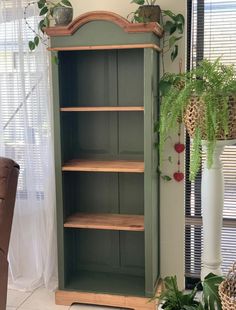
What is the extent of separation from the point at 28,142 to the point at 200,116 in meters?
1.45

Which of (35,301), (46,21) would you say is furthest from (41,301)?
(46,21)

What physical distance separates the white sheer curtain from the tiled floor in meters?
0.07

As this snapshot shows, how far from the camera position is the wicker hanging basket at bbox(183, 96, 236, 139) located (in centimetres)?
203

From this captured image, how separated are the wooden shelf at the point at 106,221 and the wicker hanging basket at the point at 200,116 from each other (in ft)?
2.96

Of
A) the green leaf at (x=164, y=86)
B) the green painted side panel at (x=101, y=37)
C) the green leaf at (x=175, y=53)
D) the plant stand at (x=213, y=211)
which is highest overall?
the green painted side panel at (x=101, y=37)

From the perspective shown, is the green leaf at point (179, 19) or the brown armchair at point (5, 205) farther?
the green leaf at point (179, 19)

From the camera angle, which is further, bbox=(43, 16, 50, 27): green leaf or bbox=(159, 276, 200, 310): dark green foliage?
bbox=(43, 16, 50, 27): green leaf

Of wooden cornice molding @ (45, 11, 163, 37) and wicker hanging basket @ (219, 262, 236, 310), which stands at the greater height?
wooden cornice molding @ (45, 11, 163, 37)

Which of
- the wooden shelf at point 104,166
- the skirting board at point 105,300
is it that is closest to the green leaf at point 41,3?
the wooden shelf at point 104,166

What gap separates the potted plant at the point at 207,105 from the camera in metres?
1.99

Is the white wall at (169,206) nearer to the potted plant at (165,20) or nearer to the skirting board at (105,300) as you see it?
the potted plant at (165,20)

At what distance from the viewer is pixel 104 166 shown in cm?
275

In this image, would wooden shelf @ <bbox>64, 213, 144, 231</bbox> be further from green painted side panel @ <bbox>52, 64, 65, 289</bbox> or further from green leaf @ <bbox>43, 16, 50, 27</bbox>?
green leaf @ <bbox>43, 16, 50, 27</bbox>

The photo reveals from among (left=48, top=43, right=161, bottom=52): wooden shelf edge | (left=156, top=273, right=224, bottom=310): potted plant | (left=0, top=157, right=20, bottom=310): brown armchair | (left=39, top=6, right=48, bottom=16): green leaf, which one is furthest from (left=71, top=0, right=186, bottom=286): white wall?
(left=0, top=157, right=20, bottom=310): brown armchair
